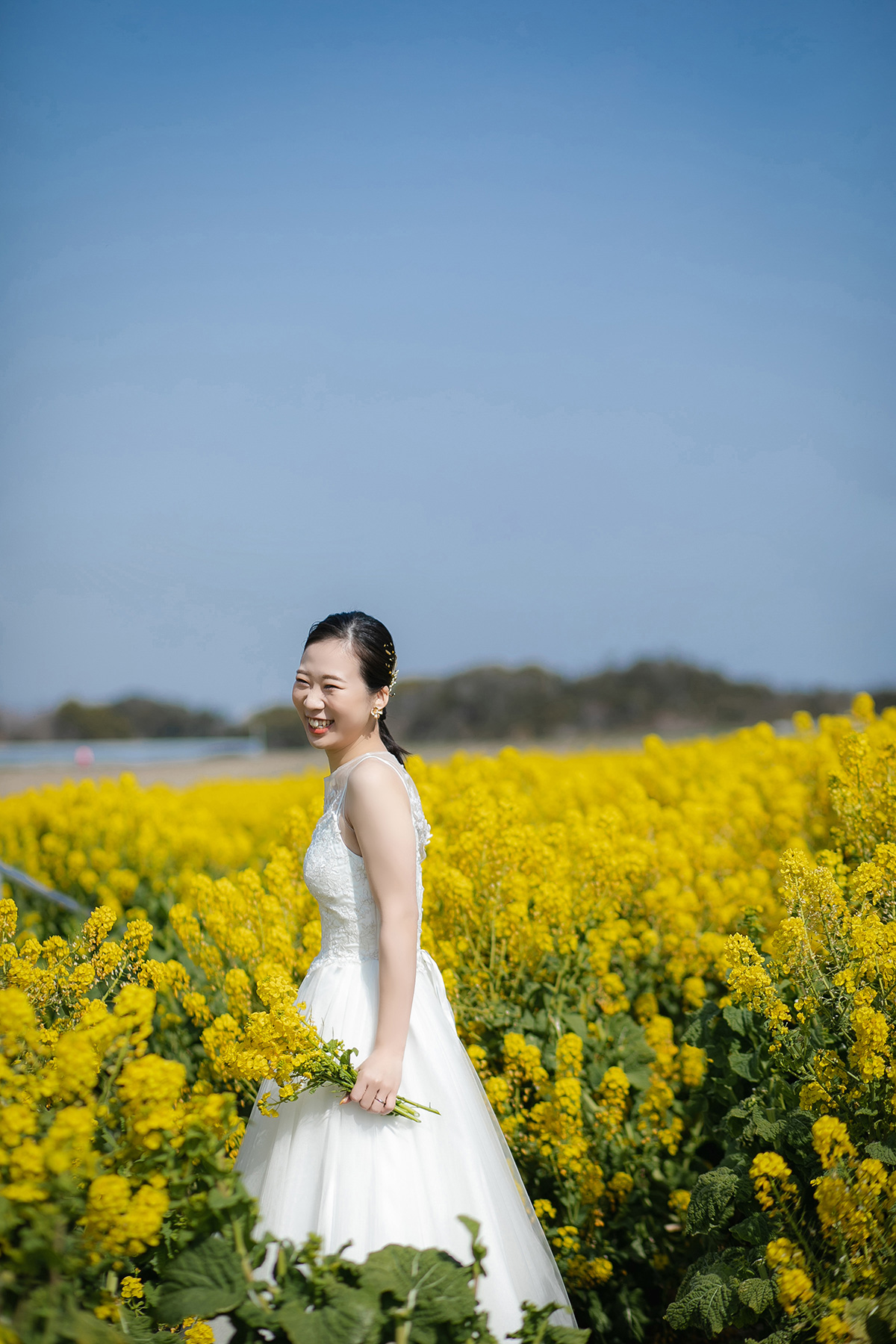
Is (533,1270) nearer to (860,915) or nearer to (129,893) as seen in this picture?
(860,915)

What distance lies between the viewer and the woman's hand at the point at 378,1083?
1725 mm

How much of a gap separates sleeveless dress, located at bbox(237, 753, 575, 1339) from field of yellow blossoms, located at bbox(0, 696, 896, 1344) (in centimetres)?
15

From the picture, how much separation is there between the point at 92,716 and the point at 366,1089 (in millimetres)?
20757

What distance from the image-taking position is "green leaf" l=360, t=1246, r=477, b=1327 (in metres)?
1.24

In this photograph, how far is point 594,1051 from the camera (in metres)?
2.90

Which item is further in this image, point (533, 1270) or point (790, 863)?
point (790, 863)

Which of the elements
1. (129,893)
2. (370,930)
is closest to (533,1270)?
(370,930)

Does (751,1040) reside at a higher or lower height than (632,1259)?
higher

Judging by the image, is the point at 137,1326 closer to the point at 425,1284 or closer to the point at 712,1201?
the point at 425,1284

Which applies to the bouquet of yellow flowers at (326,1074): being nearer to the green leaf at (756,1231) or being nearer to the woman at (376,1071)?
the woman at (376,1071)

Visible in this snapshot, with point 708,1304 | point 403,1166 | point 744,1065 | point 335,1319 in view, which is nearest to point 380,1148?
point 403,1166

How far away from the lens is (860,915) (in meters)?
2.10

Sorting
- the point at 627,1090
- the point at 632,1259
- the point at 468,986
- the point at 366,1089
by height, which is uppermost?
the point at 366,1089

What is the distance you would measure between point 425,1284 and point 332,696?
108cm
